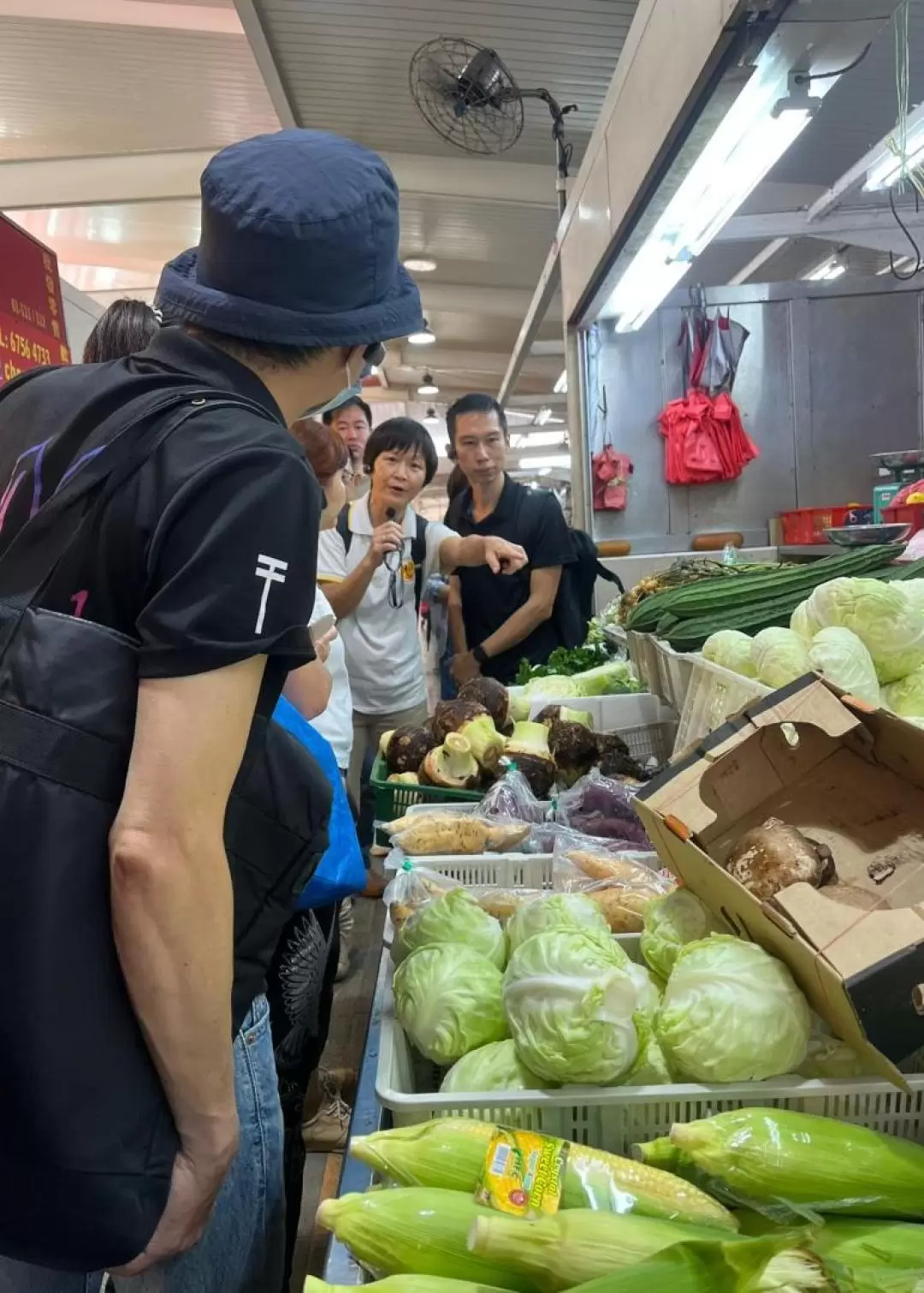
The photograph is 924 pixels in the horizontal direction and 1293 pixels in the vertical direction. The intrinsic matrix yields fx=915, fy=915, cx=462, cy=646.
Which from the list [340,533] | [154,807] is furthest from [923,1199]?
[340,533]

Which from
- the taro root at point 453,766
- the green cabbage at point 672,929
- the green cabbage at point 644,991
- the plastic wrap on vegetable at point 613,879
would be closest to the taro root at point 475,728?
the taro root at point 453,766

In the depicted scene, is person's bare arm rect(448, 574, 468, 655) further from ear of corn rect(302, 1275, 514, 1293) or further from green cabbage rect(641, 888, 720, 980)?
ear of corn rect(302, 1275, 514, 1293)

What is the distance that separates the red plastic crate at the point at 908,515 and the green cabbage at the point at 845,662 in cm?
221

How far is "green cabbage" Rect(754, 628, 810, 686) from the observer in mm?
1963

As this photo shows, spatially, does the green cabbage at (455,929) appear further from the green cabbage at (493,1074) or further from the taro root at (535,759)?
the taro root at (535,759)

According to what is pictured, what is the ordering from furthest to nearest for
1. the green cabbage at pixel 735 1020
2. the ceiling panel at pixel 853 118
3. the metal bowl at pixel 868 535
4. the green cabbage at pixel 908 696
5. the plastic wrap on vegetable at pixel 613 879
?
the ceiling panel at pixel 853 118
the metal bowl at pixel 868 535
the green cabbage at pixel 908 696
the plastic wrap on vegetable at pixel 613 879
the green cabbage at pixel 735 1020

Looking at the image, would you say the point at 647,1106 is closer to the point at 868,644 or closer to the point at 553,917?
the point at 553,917

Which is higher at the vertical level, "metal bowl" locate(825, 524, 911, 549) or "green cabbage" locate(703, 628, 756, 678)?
"metal bowl" locate(825, 524, 911, 549)

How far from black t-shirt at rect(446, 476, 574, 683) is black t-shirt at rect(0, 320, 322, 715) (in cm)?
313

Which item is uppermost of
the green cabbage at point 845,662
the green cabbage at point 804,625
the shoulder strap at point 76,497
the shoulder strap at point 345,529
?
the shoulder strap at point 345,529

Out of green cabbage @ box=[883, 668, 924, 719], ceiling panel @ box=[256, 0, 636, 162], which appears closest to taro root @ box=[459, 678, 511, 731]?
green cabbage @ box=[883, 668, 924, 719]

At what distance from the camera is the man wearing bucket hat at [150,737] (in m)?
0.90

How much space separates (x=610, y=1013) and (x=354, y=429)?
10.1 ft

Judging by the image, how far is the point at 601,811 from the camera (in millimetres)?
2217
